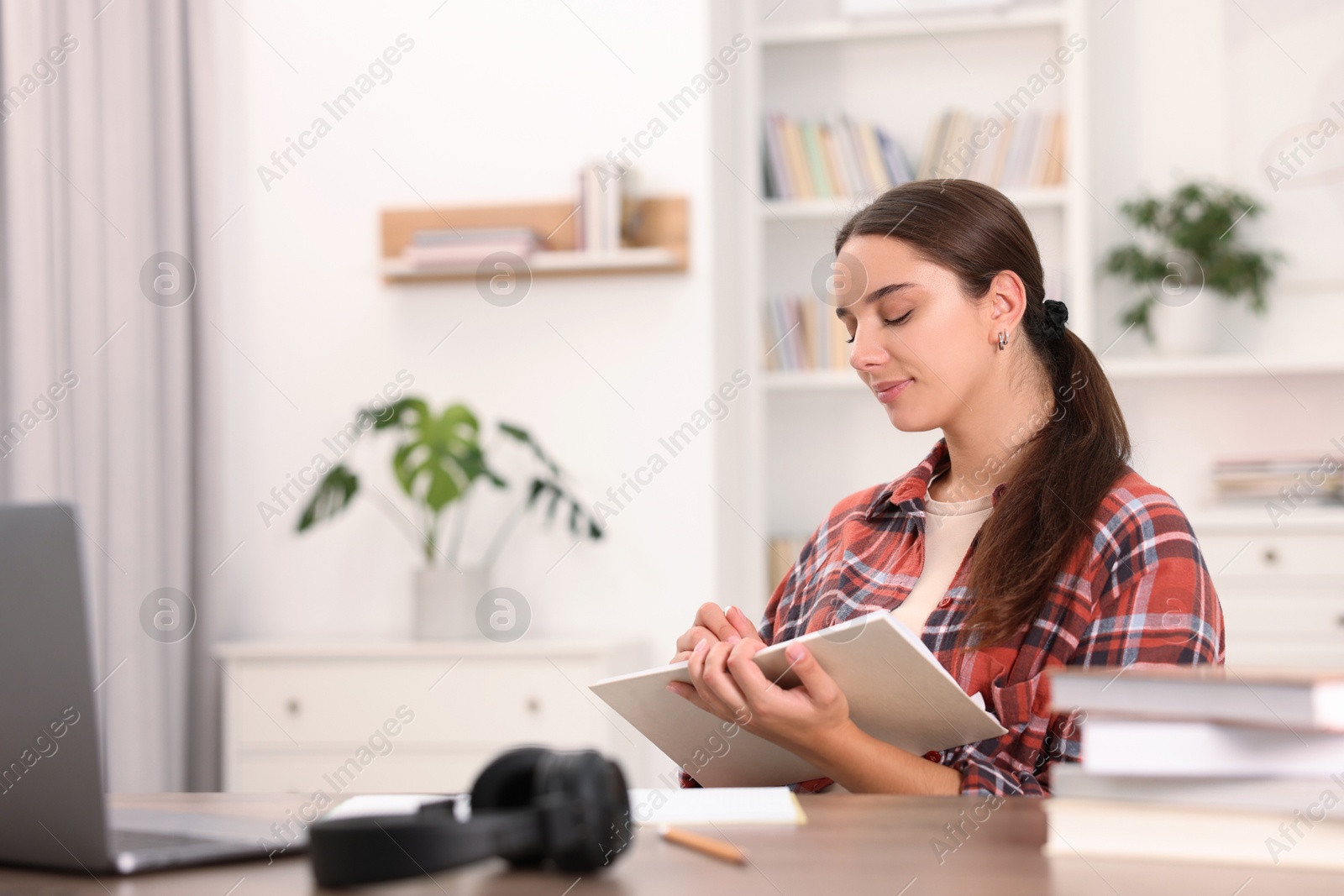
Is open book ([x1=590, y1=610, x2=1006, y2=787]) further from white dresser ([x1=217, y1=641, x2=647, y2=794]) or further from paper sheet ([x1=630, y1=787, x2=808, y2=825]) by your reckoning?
white dresser ([x1=217, y1=641, x2=647, y2=794])

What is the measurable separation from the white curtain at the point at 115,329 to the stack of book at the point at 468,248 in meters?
0.58

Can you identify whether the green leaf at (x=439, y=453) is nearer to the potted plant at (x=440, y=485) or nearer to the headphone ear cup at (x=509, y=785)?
the potted plant at (x=440, y=485)

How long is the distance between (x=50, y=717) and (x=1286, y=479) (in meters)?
2.90

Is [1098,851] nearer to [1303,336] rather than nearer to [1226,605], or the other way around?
[1226,605]

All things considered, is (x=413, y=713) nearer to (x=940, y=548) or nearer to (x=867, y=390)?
(x=867, y=390)

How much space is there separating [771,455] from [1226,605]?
1.21 metres

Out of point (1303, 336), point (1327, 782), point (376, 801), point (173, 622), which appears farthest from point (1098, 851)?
point (1303, 336)

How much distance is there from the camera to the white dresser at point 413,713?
2.69 meters

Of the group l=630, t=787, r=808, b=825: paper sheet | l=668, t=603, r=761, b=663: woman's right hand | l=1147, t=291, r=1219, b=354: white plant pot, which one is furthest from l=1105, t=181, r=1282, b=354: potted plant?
l=630, t=787, r=808, b=825: paper sheet

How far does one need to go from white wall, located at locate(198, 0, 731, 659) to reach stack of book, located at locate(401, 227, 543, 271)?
133mm

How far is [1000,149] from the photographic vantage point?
3162mm

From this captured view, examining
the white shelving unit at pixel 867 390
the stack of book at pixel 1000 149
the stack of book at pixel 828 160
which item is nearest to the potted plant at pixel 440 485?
the white shelving unit at pixel 867 390

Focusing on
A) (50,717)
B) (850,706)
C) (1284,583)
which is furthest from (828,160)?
(50,717)

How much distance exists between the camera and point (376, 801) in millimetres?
910
